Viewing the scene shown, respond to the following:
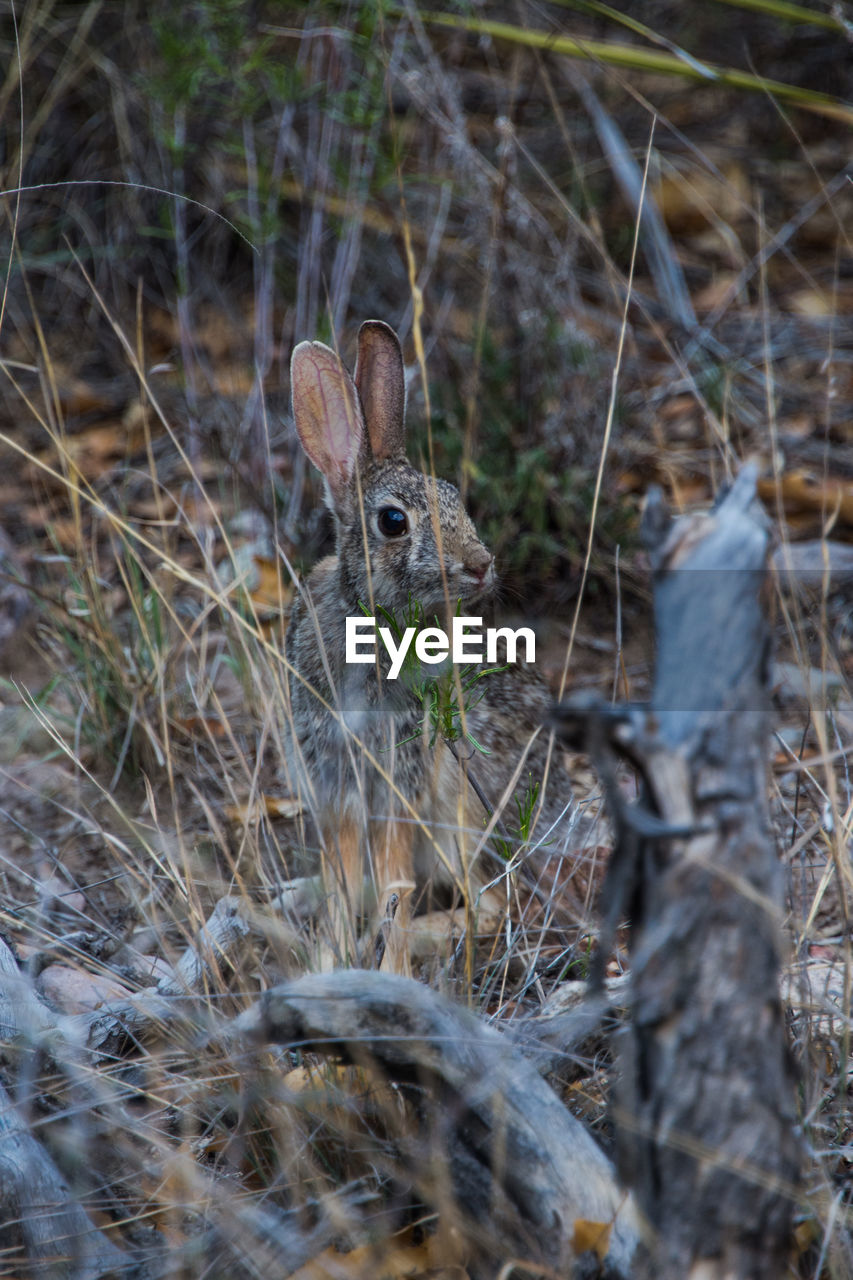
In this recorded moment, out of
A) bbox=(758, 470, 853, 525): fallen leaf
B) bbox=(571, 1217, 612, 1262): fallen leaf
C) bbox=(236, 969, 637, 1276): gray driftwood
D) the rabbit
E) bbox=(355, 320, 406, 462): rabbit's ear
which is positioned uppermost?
bbox=(355, 320, 406, 462): rabbit's ear

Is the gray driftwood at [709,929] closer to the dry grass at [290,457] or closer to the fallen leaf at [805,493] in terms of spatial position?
the dry grass at [290,457]

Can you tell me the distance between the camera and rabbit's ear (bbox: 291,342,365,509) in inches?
129

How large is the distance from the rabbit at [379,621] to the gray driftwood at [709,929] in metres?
1.44

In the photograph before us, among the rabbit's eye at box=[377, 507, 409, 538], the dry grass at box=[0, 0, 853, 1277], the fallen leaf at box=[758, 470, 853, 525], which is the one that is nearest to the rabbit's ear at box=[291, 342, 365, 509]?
the rabbit's eye at box=[377, 507, 409, 538]

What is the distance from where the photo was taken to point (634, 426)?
5.16 metres

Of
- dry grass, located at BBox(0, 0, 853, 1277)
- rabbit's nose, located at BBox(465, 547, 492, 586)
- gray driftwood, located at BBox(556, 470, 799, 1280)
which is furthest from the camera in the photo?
rabbit's nose, located at BBox(465, 547, 492, 586)

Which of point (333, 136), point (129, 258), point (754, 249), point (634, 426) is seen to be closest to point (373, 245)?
point (333, 136)

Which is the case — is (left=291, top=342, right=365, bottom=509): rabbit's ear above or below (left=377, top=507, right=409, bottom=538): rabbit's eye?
above

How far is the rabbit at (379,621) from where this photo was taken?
124 inches

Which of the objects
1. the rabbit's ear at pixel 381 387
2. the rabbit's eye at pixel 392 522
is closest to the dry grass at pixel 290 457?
the rabbit's ear at pixel 381 387

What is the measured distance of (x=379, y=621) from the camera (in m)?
3.25

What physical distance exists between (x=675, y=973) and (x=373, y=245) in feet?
15.5

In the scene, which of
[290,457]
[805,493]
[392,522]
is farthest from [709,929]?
[290,457]

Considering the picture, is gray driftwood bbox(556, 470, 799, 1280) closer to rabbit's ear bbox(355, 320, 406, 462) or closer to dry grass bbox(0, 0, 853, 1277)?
dry grass bbox(0, 0, 853, 1277)
